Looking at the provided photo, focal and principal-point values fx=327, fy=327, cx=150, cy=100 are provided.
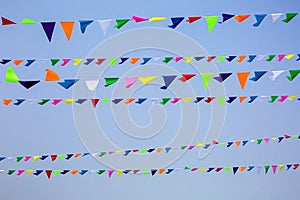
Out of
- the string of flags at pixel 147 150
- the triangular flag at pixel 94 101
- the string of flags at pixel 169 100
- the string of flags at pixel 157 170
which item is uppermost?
the string of flags at pixel 169 100

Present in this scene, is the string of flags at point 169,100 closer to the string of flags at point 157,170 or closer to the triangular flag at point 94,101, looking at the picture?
the triangular flag at point 94,101

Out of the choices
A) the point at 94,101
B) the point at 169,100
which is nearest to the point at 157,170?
the point at 169,100

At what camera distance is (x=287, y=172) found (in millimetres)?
3381

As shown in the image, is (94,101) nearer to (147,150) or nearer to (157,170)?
(147,150)

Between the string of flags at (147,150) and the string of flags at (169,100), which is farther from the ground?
the string of flags at (169,100)

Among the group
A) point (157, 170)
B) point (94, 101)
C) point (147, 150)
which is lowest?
point (157, 170)

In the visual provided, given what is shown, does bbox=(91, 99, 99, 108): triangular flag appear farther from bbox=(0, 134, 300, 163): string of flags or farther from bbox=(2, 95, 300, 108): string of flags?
bbox=(0, 134, 300, 163): string of flags

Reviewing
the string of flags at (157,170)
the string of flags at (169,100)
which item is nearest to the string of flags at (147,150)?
the string of flags at (157,170)

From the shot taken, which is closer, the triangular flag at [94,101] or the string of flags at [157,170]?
the triangular flag at [94,101]

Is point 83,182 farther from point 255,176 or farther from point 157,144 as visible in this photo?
point 255,176

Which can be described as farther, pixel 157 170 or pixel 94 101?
pixel 157 170

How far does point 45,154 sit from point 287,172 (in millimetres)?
2472

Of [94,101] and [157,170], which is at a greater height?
[94,101]

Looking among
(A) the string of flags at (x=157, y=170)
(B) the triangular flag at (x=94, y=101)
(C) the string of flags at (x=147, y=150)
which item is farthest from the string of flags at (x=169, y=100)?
(A) the string of flags at (x=157, y=170)
